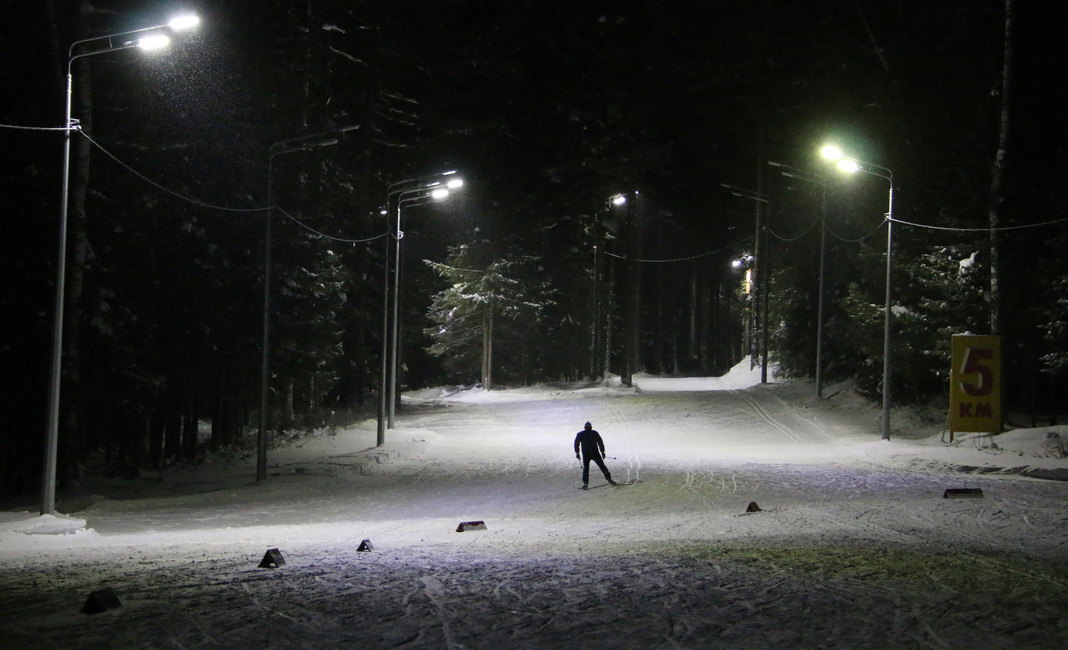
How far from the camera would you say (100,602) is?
7.44 meters

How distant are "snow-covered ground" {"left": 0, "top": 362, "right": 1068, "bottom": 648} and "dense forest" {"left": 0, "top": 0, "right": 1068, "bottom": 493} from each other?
422 centimetres

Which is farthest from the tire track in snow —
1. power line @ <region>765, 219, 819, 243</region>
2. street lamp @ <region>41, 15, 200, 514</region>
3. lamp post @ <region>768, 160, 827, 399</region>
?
street lamp @ <region>41, 15, 200, 514</region>

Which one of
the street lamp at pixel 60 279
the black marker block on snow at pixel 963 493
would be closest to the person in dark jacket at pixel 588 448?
the black marker block on snow at pixel 963 493

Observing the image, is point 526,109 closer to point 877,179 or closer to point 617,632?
point 877,179

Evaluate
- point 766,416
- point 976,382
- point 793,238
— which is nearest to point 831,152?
point 976,382

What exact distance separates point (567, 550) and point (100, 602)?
19.4 ft

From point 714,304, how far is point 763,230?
161ft

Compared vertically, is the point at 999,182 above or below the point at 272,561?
above

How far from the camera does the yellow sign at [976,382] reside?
25203 millimetres

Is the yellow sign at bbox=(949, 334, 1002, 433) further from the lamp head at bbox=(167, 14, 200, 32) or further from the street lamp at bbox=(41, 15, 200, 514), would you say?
the street lamp at bbox=(41, 15, 200, 514)

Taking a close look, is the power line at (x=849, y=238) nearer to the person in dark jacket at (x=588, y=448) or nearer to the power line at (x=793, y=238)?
the power line at (x=793, y=238)

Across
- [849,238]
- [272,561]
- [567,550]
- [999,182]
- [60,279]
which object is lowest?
[567,550]

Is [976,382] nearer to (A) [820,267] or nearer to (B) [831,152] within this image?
(B) [831,152]

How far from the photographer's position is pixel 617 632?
6871mm
